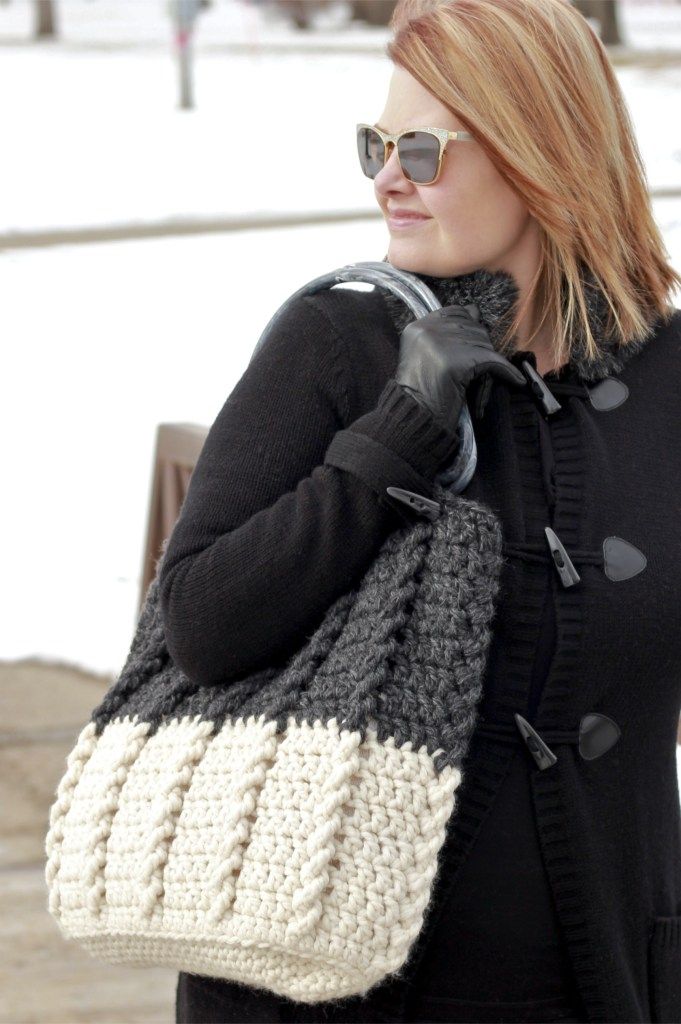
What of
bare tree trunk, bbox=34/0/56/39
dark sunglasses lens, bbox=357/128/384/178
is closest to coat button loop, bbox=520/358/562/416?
dark sunglasses lens, bbox=357/128/384/178

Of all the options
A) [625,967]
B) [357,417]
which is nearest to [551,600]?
[357,417]

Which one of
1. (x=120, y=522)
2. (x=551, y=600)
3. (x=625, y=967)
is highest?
(x=551, y=600)

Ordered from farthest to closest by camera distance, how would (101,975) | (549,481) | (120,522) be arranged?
1. (120,522)
2. (101,975)
3. (549,481)

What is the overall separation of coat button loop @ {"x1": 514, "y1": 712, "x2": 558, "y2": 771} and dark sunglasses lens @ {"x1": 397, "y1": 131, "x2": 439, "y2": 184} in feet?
2.13

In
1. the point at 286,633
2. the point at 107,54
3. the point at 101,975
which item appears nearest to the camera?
the point at 286,633

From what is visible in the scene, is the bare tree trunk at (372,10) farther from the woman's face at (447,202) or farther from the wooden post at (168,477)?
the woman's face at (447,202)

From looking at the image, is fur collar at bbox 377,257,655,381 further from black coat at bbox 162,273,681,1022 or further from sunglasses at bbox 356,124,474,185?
sunglasses at bbox 356,124,474,185

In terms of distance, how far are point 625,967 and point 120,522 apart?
441cm

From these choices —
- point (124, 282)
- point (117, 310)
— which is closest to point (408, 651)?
point (117, 310)

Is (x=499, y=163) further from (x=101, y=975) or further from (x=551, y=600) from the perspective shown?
(x=101, y=975)

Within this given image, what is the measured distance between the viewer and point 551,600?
5.42 ft

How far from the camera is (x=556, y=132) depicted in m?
1.73

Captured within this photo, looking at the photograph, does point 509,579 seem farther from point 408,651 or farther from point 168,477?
point 168,477

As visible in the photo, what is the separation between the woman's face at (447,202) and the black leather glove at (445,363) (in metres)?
0.13
